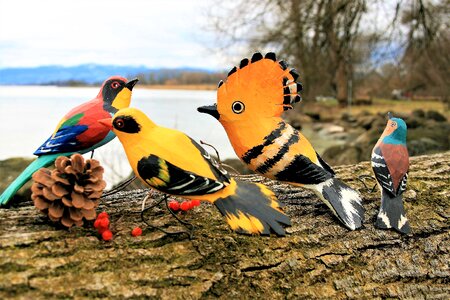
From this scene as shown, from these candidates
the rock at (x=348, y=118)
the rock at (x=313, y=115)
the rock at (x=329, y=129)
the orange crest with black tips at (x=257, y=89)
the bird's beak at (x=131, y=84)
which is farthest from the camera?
the rock at (x=313, y=115)

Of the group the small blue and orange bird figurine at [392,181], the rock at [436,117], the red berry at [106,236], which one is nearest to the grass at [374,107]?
the rock at [436,117]

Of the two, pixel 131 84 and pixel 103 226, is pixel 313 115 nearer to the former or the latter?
pixel 131 84

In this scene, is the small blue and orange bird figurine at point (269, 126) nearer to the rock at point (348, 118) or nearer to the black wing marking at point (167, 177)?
the black wing marking at point (167, 177)

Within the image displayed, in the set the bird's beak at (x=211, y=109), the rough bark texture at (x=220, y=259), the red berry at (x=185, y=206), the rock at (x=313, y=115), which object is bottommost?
the rock at (x=313, y=115)

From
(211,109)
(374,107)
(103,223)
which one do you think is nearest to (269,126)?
(211,109)

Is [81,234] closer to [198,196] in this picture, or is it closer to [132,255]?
[132,255]

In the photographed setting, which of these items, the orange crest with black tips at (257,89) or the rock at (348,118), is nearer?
the orange crest with black tips at (257,89)

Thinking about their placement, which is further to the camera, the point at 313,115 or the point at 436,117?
the point at 313,115
